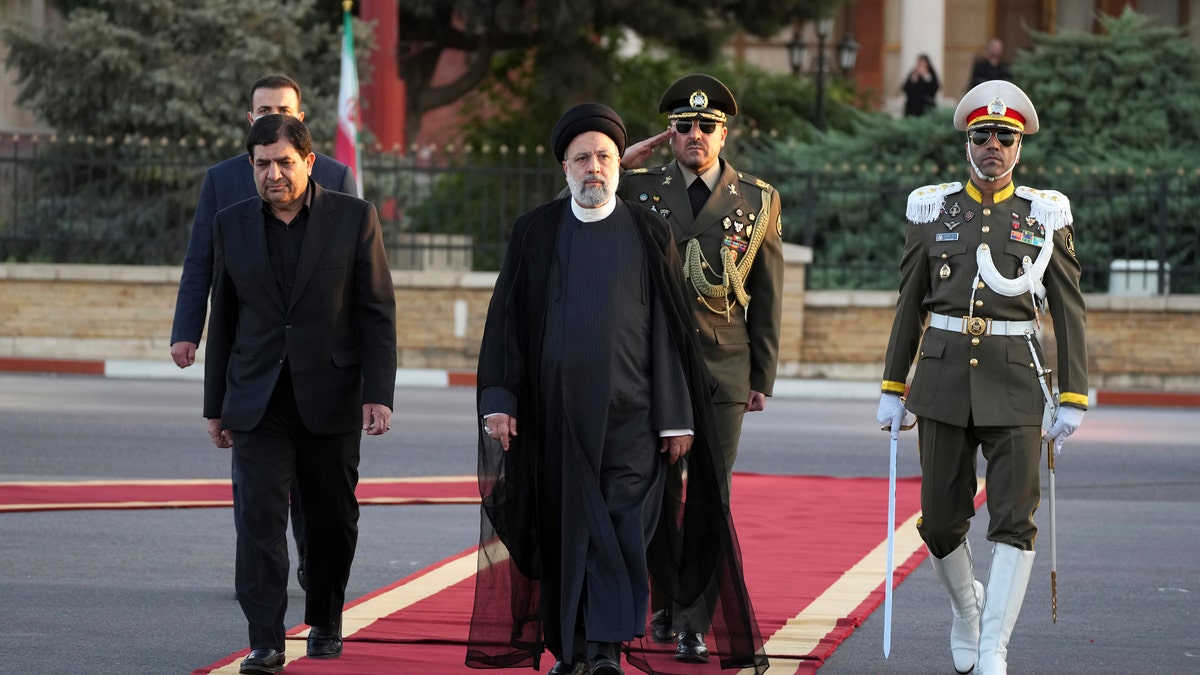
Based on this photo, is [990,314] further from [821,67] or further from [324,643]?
[821,67]

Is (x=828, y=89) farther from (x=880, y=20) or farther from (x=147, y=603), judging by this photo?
(x=147, y=603)

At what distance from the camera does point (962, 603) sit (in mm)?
6777

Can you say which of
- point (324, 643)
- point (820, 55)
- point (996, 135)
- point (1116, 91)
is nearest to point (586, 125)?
point (996, 135)

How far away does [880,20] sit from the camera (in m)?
42.0

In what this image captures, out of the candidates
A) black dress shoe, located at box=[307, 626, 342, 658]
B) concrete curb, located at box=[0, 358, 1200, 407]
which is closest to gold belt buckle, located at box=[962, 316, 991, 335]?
black dress shoe, located at box=[307, 626, 342, 658]

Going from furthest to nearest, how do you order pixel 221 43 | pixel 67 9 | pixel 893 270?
pixel 67 9 < pixel 221 43 < pixel 893 270

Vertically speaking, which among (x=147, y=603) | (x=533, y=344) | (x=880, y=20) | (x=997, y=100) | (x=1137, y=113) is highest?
(x=880, y=20)

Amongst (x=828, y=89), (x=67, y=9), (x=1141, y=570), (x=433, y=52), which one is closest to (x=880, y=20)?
(x=828, y=89)

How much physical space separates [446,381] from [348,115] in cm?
324

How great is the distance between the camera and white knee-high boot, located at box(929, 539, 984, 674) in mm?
6734

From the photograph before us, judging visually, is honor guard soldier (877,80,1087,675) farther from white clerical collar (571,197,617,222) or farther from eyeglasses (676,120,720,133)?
white clerical collar (571,197,617,222)

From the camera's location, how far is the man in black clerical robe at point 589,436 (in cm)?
628

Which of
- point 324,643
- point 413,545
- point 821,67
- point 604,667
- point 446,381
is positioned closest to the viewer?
point 604,667

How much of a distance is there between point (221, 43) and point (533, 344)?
17939 millimetres
